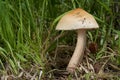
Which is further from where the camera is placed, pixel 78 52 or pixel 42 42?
pixel 42 42

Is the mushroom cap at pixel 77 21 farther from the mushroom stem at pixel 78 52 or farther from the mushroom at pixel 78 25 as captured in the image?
the mushroom stem at pixel 78 52

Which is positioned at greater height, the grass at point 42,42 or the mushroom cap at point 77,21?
the mushroom cap at point 77,21

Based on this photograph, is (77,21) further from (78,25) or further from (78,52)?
(78,52)

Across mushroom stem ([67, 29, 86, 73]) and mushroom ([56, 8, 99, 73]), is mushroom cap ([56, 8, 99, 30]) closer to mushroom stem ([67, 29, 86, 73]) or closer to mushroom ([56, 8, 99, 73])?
mushroom ([56, 8, 99, 73])

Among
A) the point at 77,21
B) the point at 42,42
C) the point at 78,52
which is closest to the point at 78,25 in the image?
the point at 77,21

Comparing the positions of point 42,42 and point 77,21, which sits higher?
point 77,21

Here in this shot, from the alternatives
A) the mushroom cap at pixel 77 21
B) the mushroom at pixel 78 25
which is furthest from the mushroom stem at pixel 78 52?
the mushroom cap at pixel 77 21

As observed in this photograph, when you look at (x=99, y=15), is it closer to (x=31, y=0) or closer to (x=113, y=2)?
(x=113, y=2)
